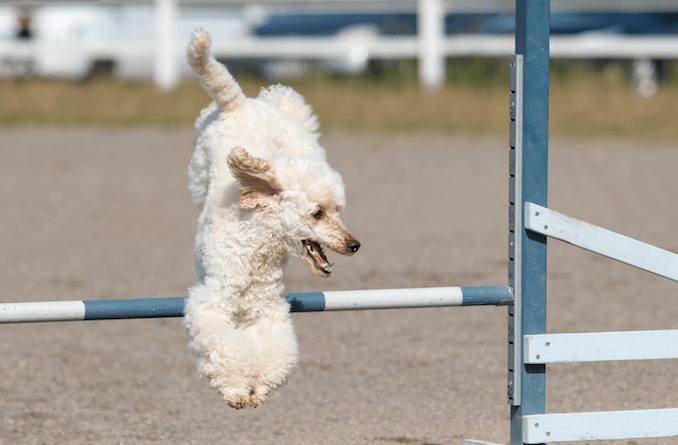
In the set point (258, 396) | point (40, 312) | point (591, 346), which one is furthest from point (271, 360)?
point (591, 346)

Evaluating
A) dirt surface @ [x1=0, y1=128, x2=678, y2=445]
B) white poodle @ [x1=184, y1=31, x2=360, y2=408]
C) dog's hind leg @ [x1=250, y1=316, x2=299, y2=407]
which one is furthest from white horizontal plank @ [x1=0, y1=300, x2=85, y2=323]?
dirt surface @ [x1=0, y1=128, x2=678, y2=445]

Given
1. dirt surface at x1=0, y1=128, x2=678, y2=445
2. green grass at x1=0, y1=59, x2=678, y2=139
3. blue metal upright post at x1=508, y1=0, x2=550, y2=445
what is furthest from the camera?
green grass at x1=0, y1=59, x2=678, y2=139

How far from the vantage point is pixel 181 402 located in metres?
4.38

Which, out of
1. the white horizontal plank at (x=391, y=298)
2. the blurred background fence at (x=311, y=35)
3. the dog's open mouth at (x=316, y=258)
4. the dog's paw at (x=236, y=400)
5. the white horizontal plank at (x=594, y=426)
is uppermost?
the blurred background fence at (x=311, y=35)

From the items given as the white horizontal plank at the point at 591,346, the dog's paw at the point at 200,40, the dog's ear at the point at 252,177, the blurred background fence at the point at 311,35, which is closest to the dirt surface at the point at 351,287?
the white horizontal plank at the point at 591,346

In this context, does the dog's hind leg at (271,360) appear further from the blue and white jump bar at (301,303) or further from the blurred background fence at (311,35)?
the blurred background fence at (311,35)

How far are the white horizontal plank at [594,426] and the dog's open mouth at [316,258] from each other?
2.91 ft

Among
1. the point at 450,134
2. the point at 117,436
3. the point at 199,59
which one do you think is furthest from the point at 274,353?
the point at 450,134

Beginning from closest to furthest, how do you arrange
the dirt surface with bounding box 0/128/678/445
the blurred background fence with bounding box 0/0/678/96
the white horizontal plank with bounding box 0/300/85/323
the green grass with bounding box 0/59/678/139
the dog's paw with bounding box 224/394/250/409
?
the dog's paw with bounding box 224/394/250/409 < the white horizontal plank with bounding box 0/300/85/323 < the dirt surface with bounding box 0/128/678/445 < the green grass with bounding box 0/59/678/139 < the blurred background fence with bounding box 0/0/678/96

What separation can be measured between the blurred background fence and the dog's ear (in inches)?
463

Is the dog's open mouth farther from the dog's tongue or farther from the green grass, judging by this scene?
the green grass

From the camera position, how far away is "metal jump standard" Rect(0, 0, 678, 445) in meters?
3.12

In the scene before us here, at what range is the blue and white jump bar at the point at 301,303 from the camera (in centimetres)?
295

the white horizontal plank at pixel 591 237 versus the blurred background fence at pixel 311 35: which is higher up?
the blurred background fence at pixel 311 35
